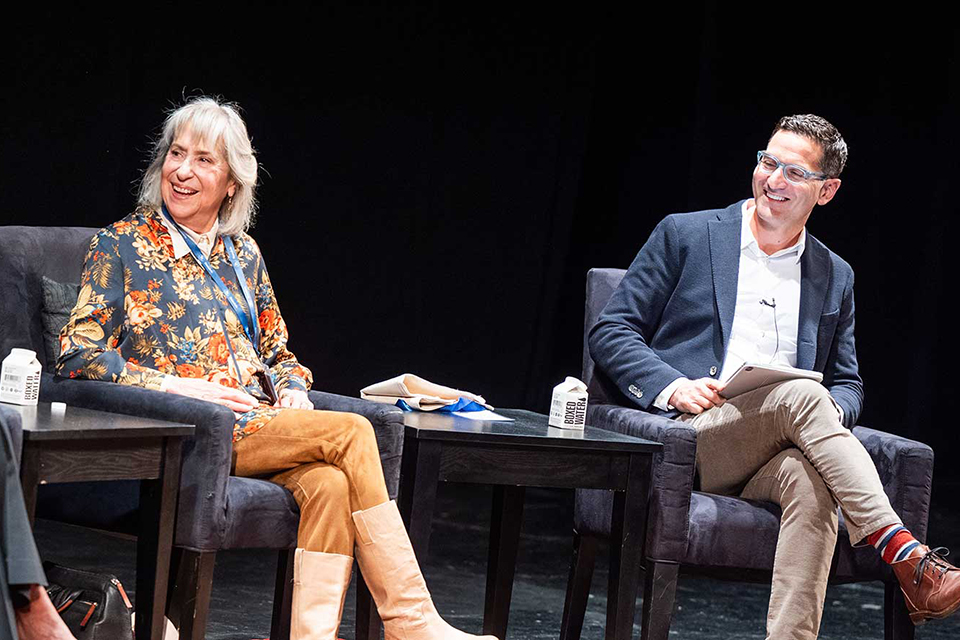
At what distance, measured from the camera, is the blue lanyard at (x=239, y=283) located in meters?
3.12

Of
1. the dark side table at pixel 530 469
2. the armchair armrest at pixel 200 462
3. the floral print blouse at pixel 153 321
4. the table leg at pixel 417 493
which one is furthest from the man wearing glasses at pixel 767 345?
the armchair armrest at pixel 200 462

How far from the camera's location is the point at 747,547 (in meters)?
3.12

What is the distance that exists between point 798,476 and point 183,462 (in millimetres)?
1415

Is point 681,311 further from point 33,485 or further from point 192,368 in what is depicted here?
point 33,485

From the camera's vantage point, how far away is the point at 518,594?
4375 mm

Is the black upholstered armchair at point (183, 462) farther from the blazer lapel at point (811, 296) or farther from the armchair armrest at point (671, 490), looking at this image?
the blazer lapel at point (811, 296)

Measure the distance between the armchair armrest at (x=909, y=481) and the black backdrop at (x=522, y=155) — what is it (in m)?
2.99

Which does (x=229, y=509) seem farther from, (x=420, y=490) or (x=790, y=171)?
(x=790, y=171)

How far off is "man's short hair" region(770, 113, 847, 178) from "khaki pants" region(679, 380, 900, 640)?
2.46 feet

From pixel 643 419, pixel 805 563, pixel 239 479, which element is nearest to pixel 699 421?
pixel 643 419

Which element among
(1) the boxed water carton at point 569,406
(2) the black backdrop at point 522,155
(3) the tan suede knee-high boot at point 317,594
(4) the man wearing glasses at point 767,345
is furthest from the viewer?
(2) the black backdrop at point 522,155

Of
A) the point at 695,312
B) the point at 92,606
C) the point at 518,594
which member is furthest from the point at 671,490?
the point at 518,594

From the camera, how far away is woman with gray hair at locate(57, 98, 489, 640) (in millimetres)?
2785

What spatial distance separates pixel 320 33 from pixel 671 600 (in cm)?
326
